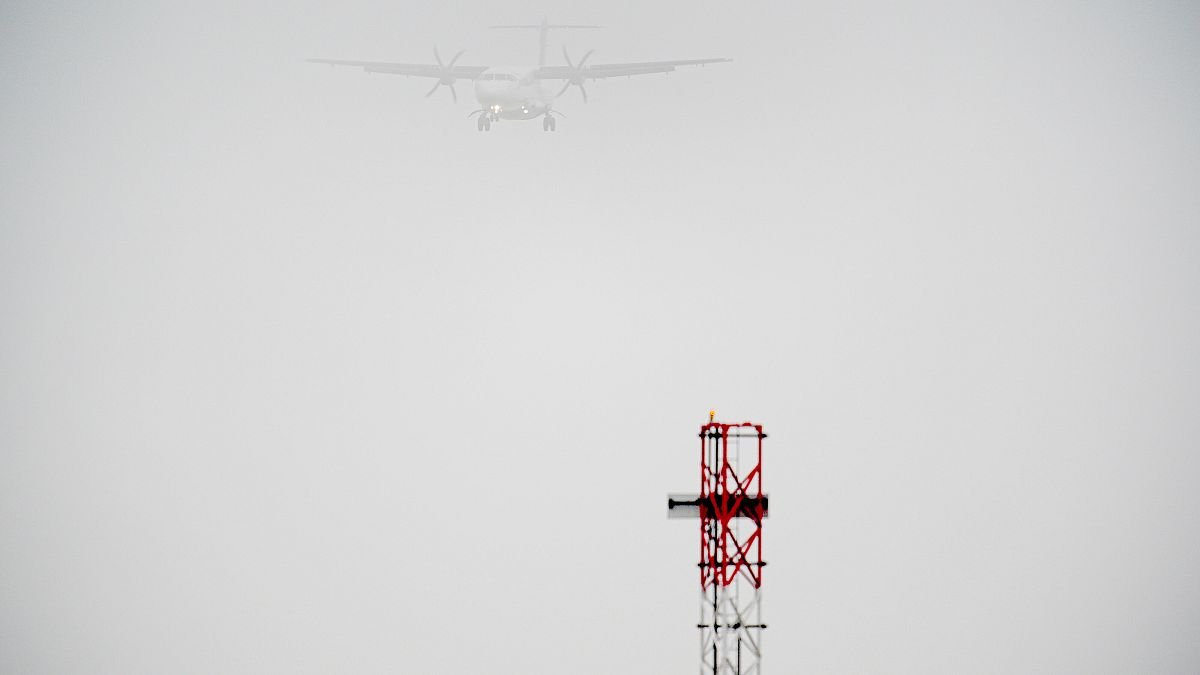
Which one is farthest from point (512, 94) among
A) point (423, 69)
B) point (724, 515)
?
point (724, 515)

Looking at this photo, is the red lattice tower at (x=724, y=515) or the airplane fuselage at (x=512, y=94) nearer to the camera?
the red lattice tower at (x=724, y=515)

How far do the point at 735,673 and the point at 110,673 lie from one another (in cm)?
7443

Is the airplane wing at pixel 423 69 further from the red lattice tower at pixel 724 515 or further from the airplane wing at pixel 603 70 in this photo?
the red lattice tower at pixel 724 515

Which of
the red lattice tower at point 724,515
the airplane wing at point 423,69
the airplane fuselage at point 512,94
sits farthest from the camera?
the airplane wing at point 423,69

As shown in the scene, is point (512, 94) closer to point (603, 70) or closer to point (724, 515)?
point (603, 70)

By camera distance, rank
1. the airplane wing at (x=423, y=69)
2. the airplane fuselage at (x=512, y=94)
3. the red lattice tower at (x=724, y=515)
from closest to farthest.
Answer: the red lattice tower at (x=724, y=515)
the airplane fuselage at (x=512, y=94)
the airplane wing at (x=423, y=69)

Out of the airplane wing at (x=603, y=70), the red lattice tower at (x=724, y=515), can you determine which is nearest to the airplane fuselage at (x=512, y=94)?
the airplane wing at (x=603, y=70)

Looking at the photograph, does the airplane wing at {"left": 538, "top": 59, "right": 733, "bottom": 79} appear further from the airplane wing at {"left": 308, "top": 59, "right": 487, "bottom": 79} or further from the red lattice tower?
the red lattice tower

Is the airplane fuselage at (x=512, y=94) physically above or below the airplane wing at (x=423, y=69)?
below

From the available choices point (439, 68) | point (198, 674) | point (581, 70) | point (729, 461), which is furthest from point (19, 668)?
point (729, 461)

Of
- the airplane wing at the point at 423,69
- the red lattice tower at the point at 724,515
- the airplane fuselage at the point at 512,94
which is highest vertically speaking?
the airplane wing at the point at 423,69

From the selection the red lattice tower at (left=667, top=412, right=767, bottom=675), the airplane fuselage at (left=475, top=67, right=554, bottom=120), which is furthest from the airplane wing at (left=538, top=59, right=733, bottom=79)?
the red lattice tower at (left=667, top=412, right=767, bottom=675)

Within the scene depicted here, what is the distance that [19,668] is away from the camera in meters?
103

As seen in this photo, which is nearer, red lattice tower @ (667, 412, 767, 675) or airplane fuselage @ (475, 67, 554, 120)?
red lattice tower @ (667, 412, 767, 675)
